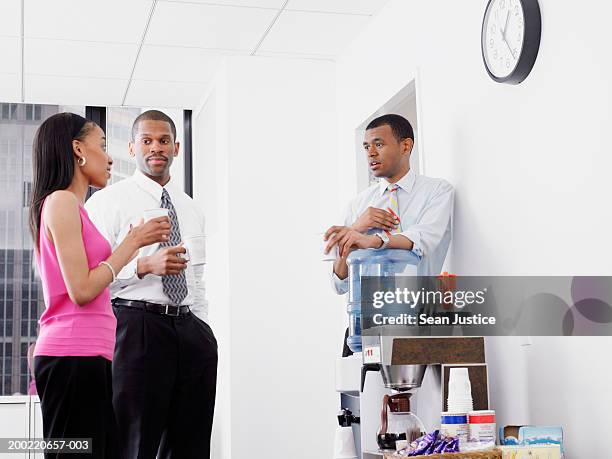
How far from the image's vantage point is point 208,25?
4.02 metres

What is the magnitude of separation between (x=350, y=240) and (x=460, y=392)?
2.30ft

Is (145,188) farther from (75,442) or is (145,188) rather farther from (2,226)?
(2,226)

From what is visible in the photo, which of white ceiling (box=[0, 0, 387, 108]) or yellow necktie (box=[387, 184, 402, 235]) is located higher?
white ceiling (box=[0, 0, 387, 108])

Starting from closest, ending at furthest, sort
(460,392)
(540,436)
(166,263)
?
(540,436) → (460,392) → (166,263)

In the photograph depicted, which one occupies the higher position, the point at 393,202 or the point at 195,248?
the point at 393,202

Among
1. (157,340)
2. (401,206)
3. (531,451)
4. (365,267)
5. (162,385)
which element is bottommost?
(531,451)

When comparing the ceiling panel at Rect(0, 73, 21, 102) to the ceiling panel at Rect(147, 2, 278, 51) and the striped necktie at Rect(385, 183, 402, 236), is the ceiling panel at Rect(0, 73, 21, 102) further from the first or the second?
the striped necktie at Rect(385, 183, 402, 236)

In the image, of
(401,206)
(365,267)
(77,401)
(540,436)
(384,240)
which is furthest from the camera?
(401,206)

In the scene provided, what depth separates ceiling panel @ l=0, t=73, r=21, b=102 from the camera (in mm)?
4613

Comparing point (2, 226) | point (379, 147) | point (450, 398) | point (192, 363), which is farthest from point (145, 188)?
point (2, 226)

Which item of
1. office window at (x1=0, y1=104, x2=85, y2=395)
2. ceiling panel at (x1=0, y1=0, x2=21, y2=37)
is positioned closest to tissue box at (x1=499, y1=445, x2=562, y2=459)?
ceiling panel at (x1=0, y1=0, x2=21, y2=37)

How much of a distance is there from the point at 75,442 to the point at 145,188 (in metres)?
1.35

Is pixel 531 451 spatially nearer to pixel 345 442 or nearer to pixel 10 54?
pixel 345 442

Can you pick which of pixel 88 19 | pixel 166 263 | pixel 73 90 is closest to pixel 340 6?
pixel 88 19
